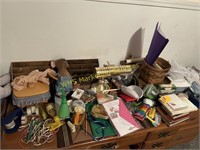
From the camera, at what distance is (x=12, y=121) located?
2.81 feet

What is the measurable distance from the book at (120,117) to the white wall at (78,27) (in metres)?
0.40

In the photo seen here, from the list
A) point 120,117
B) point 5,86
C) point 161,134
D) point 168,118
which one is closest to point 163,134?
point 161,134

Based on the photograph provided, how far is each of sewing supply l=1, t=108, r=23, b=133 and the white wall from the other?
0.35m

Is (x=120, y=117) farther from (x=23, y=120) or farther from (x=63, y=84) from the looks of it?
(x=23, y=120)

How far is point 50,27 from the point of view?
104 cm

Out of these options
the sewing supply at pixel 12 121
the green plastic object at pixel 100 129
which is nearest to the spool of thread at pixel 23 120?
the sewing supply at pixel 12 121

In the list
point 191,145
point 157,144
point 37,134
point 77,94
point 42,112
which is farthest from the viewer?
point 191,145

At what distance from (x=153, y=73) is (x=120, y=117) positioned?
1.28 ft

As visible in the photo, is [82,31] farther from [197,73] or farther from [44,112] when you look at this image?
[197,73]

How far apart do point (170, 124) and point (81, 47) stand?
75 centimetres

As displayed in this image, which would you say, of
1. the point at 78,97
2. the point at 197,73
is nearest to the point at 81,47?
the point at 78,97

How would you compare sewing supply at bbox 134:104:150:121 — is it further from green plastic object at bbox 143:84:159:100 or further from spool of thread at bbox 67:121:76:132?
spool of thread at bbox 67:121:76:132

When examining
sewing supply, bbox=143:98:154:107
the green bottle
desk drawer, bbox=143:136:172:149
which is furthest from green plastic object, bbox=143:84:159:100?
the green bottle

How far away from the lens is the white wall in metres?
0.98
